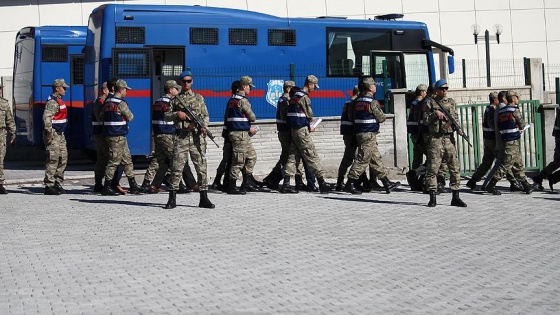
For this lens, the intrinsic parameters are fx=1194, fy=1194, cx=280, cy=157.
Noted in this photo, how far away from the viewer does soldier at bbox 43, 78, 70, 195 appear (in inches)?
732

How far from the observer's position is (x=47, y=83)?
26.8 meters

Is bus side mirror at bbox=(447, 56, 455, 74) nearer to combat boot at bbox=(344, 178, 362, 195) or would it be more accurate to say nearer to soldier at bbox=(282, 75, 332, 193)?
soldier at bbox=(282, 75, 332, 193)

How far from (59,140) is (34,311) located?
9.93 metres

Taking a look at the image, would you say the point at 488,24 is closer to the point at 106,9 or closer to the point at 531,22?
the point at 531,22

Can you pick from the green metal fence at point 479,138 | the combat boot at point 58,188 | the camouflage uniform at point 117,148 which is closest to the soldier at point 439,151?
the camouflage uniform at point 117,148

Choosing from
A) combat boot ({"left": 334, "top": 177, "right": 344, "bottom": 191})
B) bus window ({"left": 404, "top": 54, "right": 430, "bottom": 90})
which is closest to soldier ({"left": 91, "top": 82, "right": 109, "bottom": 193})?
combat boot ({"left": 334, "top": 177, "right": 344, "bottom": 191})

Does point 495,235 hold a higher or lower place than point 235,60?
lower

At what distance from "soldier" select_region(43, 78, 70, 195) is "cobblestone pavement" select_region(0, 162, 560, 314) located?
735 millimetres

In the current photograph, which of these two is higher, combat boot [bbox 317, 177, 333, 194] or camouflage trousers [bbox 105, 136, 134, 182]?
camouflage trousers [bbox 105, 136, 134, 182]

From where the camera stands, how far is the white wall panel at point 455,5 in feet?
149

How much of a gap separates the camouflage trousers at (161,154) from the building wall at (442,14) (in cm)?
2473

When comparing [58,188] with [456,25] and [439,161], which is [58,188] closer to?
[439,161]

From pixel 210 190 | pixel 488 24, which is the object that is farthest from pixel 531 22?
pixel 210 190

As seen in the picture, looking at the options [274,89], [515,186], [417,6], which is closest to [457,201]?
[515,186]
